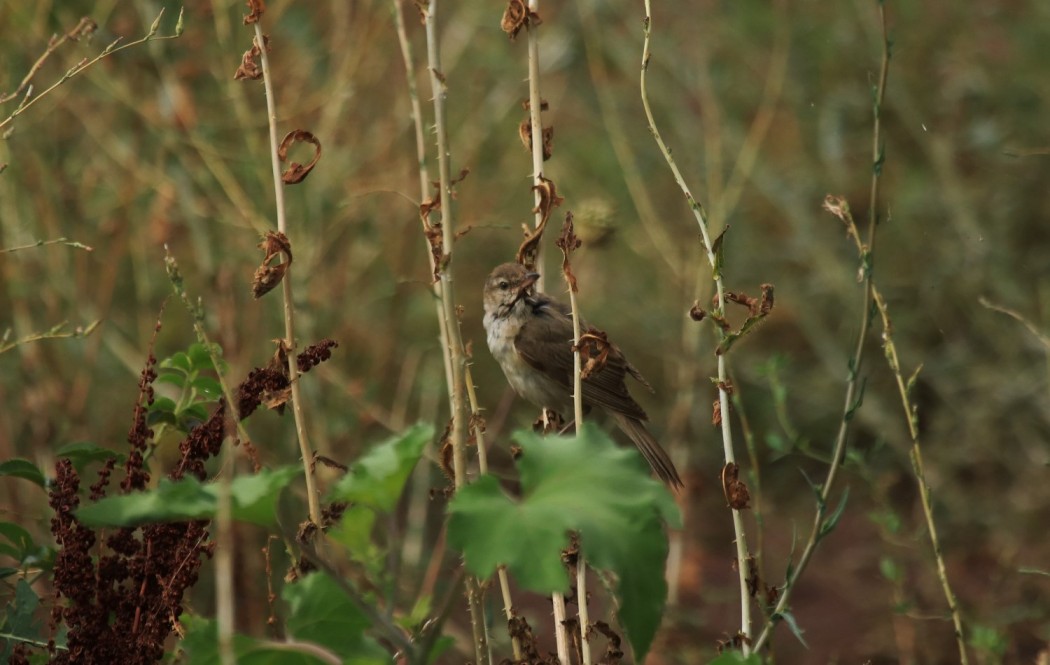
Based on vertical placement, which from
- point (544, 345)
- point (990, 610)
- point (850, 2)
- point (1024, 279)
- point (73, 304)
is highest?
point (850, 2)

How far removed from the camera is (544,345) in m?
4.23

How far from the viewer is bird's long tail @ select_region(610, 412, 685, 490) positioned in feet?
13.2

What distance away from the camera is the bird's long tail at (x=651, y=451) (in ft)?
13.2

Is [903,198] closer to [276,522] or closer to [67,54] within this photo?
[67,54]

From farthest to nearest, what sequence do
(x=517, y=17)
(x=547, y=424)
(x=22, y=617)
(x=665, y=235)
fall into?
(x=665, y=235)
(x=547, y=424)
(x=517, y=17)
(x=22, y=617)

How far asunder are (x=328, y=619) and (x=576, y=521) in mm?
422

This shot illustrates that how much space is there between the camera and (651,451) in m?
4.12

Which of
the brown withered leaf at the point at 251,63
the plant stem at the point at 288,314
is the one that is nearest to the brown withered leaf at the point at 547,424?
the plant stem at the point at 288,314

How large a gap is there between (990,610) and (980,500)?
44.4 inches

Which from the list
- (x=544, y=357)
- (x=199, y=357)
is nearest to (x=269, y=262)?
(x=199, y=357)

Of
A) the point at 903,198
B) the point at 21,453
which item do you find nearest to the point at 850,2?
the point at 903,198

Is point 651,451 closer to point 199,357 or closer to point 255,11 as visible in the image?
point 199,357

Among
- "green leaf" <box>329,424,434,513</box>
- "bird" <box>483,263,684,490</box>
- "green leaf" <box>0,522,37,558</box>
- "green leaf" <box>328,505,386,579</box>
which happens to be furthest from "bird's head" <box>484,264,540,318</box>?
"green leaf" <box>329,424,434,513</box>

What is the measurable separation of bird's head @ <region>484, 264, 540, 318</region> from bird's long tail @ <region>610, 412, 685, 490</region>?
1.68ft
